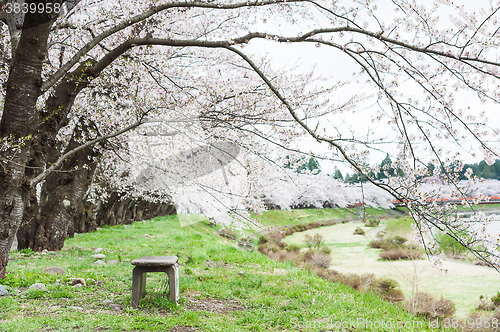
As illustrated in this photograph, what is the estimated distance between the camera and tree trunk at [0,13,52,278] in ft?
17.0

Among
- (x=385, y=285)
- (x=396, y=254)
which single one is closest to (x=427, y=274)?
(x=396, y=254)

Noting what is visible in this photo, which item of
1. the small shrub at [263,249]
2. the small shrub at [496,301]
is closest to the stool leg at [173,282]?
the small shrub at [496,301]

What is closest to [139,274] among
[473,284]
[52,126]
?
[52,126]

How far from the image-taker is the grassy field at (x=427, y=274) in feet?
44.7

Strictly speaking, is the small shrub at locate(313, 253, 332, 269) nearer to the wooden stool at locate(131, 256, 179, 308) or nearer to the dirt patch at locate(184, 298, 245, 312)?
the dirt patch at locate(184, 298, 245, 312)

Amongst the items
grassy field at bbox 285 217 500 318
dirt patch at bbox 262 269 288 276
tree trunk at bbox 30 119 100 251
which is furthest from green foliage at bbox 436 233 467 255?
tree trunk at bbox 30 119 100 251

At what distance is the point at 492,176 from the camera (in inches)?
1304

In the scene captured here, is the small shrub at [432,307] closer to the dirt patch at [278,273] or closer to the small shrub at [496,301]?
the small shrub at [496,301]

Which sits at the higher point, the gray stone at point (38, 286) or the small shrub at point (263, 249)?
the gray stone at point (38, 286)

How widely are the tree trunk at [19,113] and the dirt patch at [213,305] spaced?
3.42 metres

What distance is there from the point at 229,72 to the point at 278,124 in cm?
333

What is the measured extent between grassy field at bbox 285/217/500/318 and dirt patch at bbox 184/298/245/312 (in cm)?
716

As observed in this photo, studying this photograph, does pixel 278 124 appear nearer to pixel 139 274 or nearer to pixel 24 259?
pixel 139 274

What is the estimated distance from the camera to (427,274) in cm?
1672
